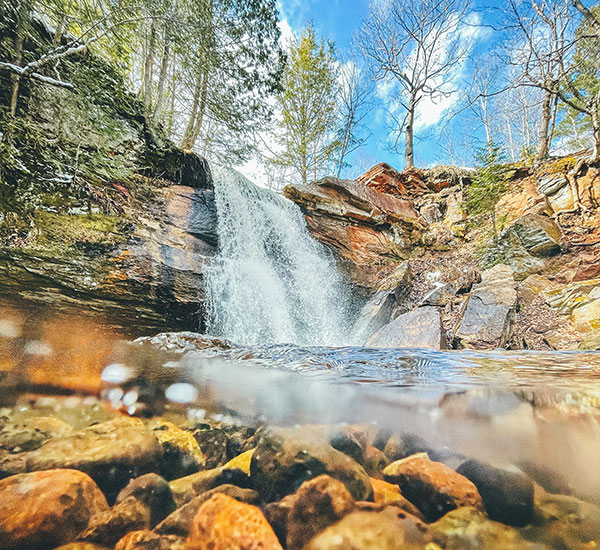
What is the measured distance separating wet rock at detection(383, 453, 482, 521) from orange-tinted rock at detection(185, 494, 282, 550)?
0.57 metres

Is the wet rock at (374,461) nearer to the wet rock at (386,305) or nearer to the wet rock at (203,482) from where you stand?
the wet rock at (203,482)

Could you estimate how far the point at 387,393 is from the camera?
5.77 ft

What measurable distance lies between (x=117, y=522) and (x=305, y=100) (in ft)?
56.3

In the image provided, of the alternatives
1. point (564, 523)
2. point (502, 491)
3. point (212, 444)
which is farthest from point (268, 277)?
point (564, 523)

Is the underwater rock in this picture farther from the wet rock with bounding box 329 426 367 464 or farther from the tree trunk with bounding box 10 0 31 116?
the tree trunk with bounding box 10 0 31 116

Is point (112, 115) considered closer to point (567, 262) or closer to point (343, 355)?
point (343, 355)

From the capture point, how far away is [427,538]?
0.90 metres

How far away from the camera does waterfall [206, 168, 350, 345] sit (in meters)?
5.31

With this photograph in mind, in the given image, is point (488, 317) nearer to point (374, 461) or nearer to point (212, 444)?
point (374, 461)

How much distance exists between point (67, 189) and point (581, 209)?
11.3 meters

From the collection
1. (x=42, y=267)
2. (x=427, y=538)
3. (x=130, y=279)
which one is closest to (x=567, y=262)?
(x=427, y=538)

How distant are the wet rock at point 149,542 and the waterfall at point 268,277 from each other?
4175 mm

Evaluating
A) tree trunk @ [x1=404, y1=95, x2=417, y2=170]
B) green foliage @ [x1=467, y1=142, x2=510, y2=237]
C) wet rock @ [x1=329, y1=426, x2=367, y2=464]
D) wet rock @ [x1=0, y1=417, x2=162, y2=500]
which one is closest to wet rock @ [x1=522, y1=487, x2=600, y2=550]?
wet rock @ [x1=329, y1=426, x2=367, y2=464]

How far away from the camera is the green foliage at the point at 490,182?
26.2 feet
